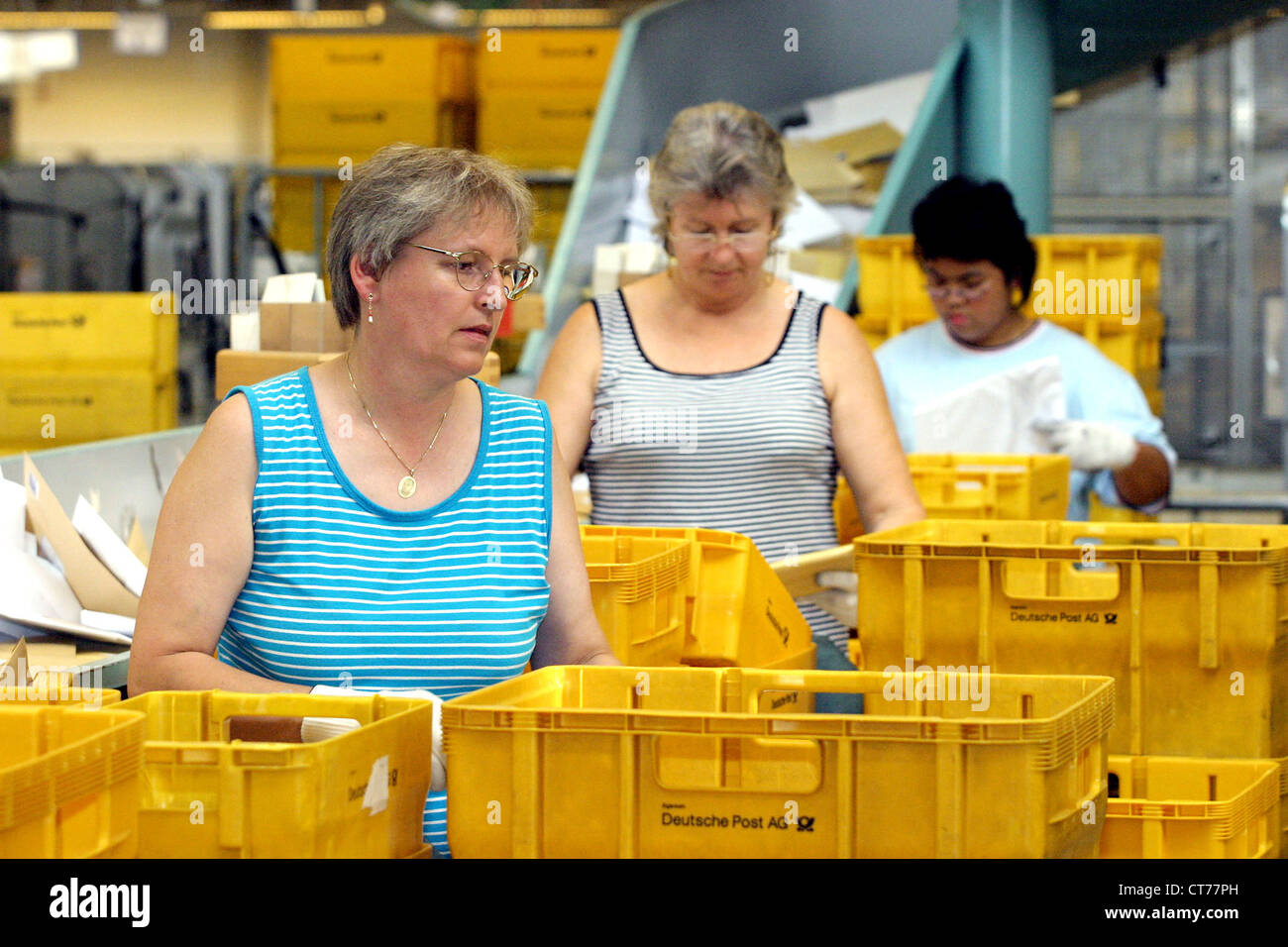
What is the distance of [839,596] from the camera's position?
2920mm

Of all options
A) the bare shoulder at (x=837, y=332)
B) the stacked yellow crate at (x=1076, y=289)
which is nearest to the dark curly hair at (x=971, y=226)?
the stacked yellow crate at (x=1076, y=289)

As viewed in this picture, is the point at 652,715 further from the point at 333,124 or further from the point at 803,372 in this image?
the point at 333,124

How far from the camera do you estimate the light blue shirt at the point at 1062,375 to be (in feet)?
13.3

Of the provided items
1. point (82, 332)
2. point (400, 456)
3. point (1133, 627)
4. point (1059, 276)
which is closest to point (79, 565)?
point (400, 456)

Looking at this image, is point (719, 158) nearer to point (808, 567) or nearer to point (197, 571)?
point (808, 567)

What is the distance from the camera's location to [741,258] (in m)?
3.05

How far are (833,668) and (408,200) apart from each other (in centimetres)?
126

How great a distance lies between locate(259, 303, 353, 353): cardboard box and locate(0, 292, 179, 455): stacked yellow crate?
2.49m

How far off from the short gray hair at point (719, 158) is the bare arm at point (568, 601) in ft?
3.29

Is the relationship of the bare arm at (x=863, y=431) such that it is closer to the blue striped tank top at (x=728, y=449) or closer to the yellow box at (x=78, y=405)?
the blue striped tank top at (x=728, y=449)

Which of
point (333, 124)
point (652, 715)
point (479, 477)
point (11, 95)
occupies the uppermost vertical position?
point (11, 95)

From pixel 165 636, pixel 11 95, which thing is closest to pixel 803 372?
pixel 165 636
